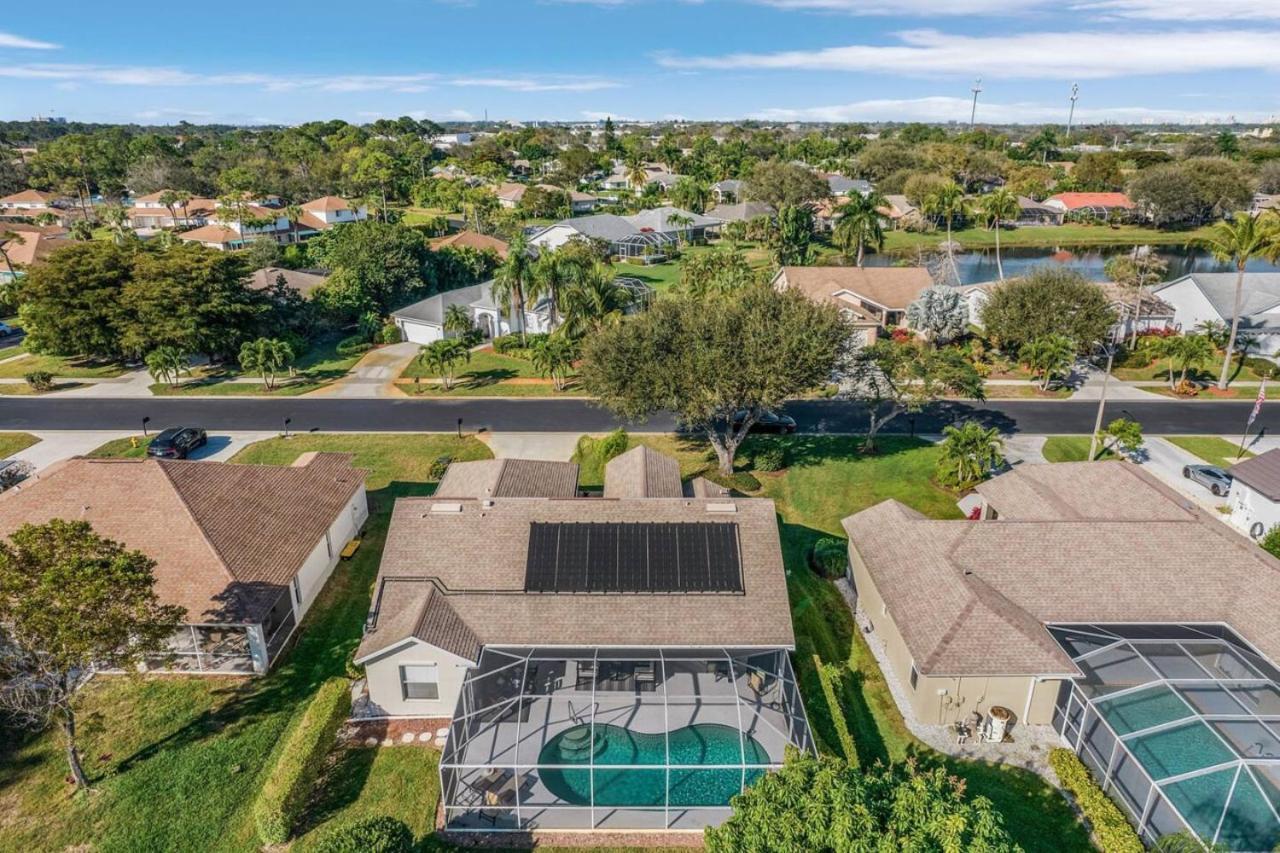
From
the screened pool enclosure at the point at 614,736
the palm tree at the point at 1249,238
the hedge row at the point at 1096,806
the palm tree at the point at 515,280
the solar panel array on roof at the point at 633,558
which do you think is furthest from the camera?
the palm tree at the point at 515,280

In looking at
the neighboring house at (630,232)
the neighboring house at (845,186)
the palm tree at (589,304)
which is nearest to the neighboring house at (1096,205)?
the neighboring house at (845,186)

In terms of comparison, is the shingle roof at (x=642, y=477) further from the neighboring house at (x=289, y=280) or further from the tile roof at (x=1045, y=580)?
the neighboring house at (x=289, y=280)

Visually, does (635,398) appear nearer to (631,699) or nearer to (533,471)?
(533,471)

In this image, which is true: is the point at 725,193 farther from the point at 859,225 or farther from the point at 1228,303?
the point at 1228,303

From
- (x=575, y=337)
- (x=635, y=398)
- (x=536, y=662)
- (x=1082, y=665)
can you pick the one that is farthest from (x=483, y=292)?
(x=1082, y=665)

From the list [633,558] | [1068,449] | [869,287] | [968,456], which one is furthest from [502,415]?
[869,287]

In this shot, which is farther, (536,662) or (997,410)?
(997,410)
